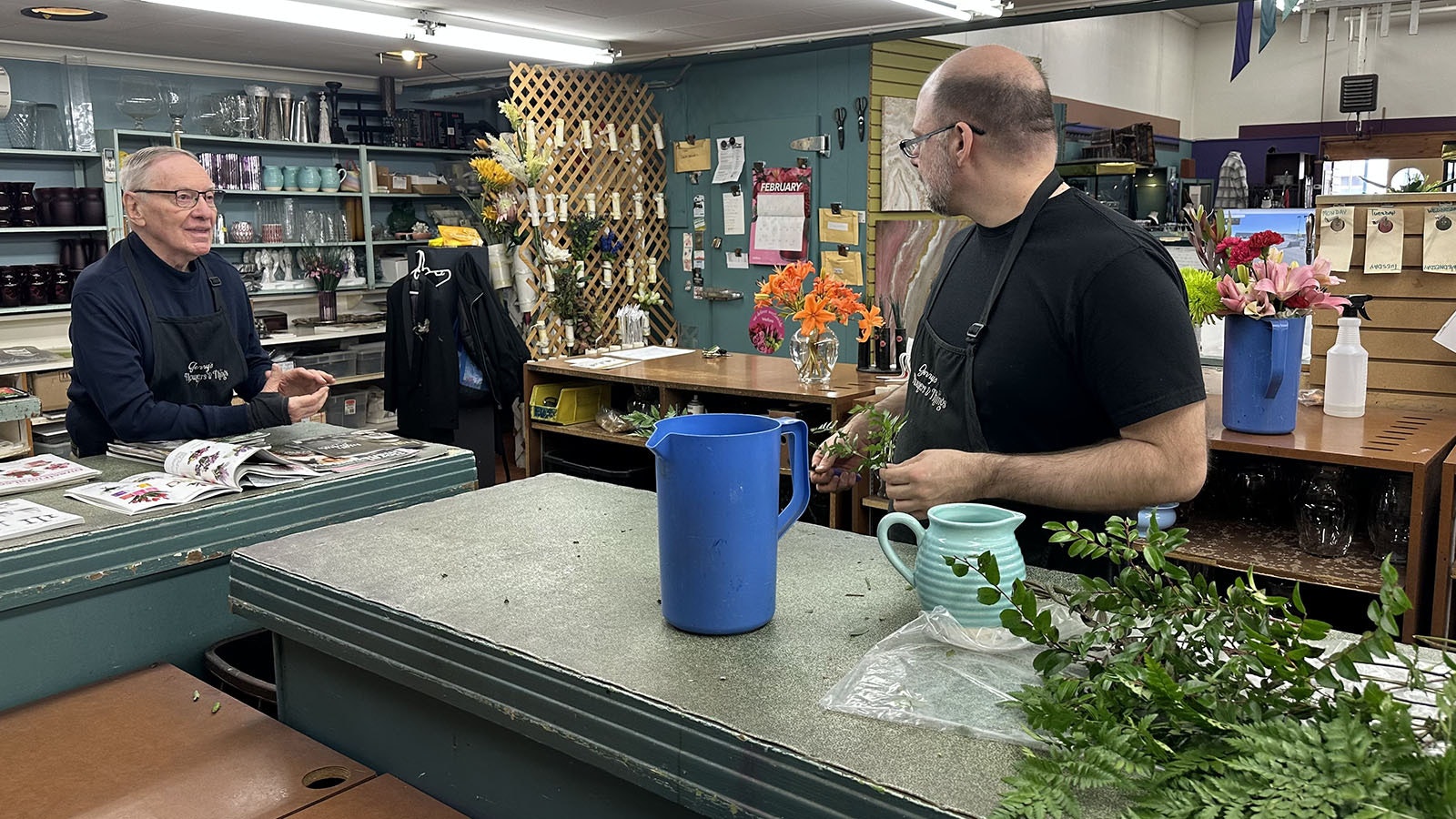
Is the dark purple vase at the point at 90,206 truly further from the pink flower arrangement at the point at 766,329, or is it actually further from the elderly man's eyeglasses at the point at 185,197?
the pink flower arrangement at the point at 766,329

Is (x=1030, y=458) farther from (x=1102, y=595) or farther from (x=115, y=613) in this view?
(x=115, y=613)

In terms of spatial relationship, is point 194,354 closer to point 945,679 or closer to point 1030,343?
point 1030,343

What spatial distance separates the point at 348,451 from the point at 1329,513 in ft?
8.12

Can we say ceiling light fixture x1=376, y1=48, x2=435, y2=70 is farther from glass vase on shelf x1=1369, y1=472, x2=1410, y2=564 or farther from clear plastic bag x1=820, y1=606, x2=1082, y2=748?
clear plastic bag x1=820, y1=606, x2=1082, y2=748

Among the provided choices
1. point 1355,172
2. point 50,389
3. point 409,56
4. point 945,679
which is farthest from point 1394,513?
point 1355,172

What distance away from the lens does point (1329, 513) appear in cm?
286

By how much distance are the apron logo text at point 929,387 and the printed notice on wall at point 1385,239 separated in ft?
6.44

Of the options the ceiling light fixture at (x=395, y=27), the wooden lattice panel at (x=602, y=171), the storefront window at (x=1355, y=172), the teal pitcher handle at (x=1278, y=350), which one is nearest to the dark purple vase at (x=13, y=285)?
the ceiling light fixture at (x=395, y=27)

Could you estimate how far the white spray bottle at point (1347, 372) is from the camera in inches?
123

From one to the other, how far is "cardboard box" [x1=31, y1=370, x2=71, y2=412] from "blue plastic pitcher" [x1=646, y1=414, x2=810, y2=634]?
19.6 ft

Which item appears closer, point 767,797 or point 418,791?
point 767,797

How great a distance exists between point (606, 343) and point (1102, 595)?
6838 millimetres

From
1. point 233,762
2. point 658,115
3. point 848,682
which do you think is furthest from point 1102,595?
point 658,115

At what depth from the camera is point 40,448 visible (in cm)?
597
